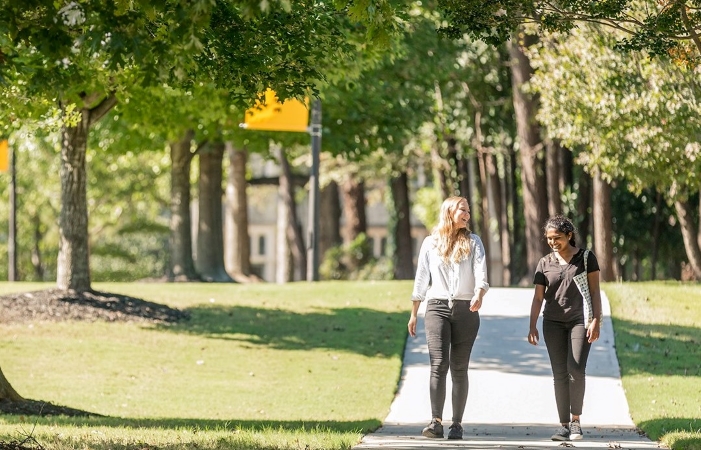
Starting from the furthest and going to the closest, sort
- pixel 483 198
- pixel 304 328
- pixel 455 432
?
pixel 483 198 → pixel 304 328 → pixel 455 432

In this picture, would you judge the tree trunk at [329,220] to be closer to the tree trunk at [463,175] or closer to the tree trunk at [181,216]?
the tree trunk at [463,175]

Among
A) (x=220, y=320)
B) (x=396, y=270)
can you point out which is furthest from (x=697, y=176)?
(x=396, y=270)

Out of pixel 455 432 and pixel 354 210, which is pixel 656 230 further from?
pixel 455 432

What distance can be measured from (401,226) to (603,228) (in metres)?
12.8

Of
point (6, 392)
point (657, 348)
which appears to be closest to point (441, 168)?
point (657, 348)

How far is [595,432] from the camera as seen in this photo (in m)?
12.3

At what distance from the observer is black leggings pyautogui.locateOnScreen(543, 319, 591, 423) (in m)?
10.8

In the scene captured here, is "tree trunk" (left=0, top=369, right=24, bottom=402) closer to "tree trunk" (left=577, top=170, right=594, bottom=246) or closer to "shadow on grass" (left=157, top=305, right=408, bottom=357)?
"shadow on grass" (left=157, top=305, right=408, bottom=357)

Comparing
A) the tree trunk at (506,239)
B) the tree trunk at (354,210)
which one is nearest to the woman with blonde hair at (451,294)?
the tree trunk at (506,239)

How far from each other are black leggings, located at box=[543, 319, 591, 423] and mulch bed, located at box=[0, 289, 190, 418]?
10.0 meters

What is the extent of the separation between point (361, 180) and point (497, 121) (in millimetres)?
4977

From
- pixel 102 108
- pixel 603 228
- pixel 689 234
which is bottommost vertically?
pixel 689 234

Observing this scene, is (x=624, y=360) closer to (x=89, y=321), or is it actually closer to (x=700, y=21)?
(x=700, y=21)

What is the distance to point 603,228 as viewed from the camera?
28266 millimetres
